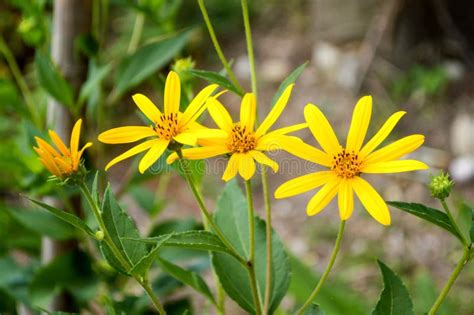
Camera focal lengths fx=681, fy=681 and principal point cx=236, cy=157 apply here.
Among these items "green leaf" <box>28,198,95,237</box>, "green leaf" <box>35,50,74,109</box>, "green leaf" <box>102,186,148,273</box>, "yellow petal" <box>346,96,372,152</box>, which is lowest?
"green leaf" <box>28,198,95,237</box>

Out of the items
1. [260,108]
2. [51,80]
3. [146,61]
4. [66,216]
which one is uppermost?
[260,108]

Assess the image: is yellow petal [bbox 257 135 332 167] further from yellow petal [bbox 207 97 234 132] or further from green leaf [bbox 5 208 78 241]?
green leaf [bbox 5 208 78 241]

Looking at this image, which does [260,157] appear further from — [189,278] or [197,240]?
[189,278]

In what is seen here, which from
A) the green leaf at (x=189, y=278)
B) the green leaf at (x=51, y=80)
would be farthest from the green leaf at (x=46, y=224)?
the green leaf at (x=189, y=278)

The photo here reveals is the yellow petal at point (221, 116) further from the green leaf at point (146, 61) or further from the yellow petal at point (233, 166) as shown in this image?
the green leaf at point (146, 61)

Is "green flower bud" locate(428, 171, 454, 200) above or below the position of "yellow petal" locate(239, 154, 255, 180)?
above

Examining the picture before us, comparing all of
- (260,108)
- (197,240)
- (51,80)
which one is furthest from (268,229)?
(260,108)

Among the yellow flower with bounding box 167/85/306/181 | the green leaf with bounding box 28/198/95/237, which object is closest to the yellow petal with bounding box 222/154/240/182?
the yellow flower with bounding box 167/85/306/181

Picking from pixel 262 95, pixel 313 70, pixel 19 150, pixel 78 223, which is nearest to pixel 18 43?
pixel 262 95
